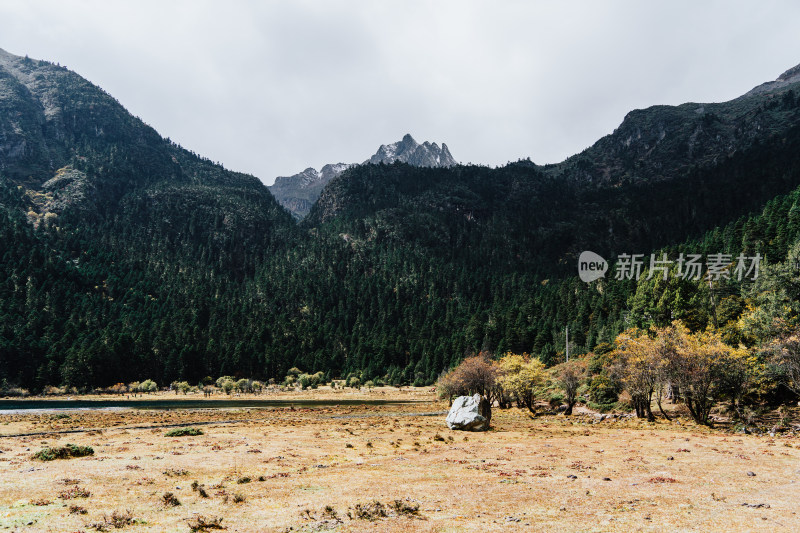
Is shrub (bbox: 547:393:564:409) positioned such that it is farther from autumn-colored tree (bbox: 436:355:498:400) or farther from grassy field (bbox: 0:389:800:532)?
grassy field (bbox: 0:389:800:532)

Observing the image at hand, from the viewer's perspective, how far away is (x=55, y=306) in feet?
587

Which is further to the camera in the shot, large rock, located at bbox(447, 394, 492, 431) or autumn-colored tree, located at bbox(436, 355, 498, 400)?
autumn-colored tree, located at bbox(436, 355, 498, 400)

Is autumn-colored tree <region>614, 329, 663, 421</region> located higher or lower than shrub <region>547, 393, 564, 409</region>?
higher

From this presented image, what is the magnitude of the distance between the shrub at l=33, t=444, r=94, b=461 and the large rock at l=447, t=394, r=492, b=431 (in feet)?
105

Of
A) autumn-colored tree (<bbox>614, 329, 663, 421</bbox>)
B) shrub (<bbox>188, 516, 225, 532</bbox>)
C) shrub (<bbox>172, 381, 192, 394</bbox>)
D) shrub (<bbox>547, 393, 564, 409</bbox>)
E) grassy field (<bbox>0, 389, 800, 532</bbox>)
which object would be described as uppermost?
autumn-colored tree (<bbox>614, 329, 663, 421</bbox>)

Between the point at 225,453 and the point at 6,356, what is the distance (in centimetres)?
15206

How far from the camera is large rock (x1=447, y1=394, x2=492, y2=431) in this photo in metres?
44.0

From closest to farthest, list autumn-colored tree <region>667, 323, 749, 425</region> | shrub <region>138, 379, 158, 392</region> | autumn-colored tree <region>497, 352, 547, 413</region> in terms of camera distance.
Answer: autumn-colored tree <region>667, 323, 749, 425</region> < autumn-colored tree <region>497, 352, 547, 413</region> < shrub <region>138, 379, 158, 392</region>

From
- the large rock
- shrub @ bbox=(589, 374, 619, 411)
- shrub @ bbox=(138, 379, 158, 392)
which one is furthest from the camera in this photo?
shrub @ bbox=(138, 379, 158, 392)

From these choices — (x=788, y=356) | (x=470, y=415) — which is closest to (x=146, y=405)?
(x=470, y=415)

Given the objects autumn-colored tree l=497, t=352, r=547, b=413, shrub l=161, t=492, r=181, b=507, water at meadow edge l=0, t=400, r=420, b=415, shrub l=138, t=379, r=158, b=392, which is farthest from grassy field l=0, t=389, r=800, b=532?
shrub l=138, t=379, r=158, b=392

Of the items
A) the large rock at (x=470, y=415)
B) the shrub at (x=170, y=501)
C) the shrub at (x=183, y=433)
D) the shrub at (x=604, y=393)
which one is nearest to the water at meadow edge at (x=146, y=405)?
the shrub at (x=183, y=433)

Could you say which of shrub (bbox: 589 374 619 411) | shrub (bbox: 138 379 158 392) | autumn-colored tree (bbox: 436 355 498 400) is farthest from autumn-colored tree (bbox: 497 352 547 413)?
shrub (bbox: 138 379 158 392)

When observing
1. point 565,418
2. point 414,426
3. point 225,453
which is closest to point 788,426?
point 565,418
